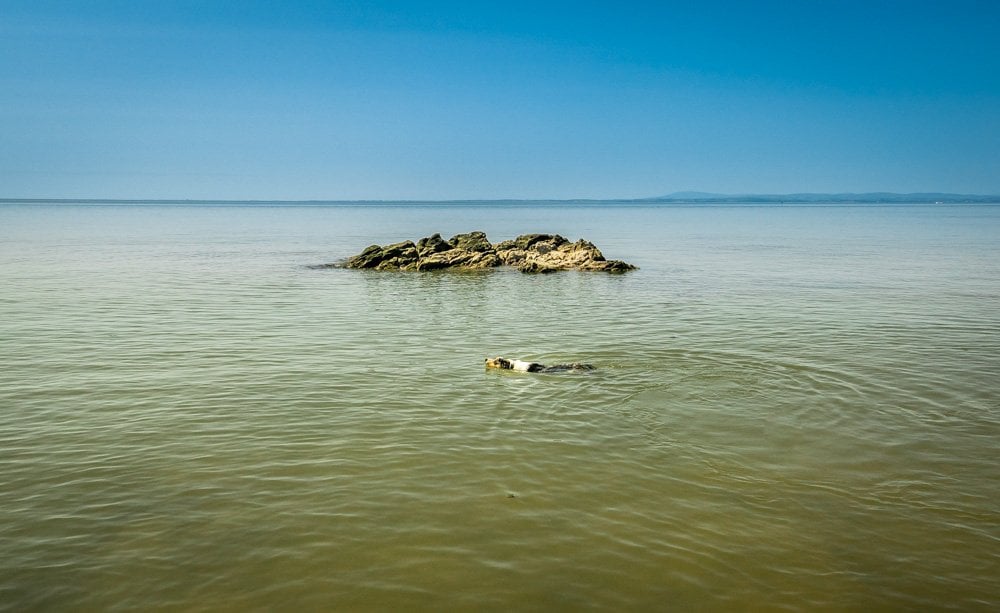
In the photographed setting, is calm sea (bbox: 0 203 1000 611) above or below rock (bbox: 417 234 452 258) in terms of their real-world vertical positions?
below

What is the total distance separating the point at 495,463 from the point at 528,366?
5716 mm

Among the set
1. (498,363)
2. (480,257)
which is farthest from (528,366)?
(480,257)

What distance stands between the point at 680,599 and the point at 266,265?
4191cm

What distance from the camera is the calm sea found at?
748 cm

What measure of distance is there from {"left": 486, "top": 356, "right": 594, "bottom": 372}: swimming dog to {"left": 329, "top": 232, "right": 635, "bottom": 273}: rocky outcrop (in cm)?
2552

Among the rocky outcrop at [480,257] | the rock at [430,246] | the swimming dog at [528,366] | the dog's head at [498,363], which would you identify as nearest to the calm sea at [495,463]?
the dog's head at [498,363]

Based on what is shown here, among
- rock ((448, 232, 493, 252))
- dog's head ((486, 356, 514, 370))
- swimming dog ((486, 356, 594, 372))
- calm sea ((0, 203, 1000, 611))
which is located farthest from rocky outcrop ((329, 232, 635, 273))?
dog's head ((486, 356, 514, 370))

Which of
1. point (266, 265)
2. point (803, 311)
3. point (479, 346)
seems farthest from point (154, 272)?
point (803, 311)

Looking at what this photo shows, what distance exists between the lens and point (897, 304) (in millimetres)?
27500

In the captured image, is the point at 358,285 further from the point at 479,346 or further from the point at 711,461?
the point at 711,461

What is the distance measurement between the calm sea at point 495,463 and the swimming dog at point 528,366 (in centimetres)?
37

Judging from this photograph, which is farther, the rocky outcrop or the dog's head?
the rocky outcrop

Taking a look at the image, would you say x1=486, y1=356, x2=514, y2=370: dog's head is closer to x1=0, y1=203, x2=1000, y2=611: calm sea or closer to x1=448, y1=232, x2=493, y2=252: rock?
x1=0, y1=203, x2=1000, y2=611: calm sea

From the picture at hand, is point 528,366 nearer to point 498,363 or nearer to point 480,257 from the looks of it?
point 498,363
